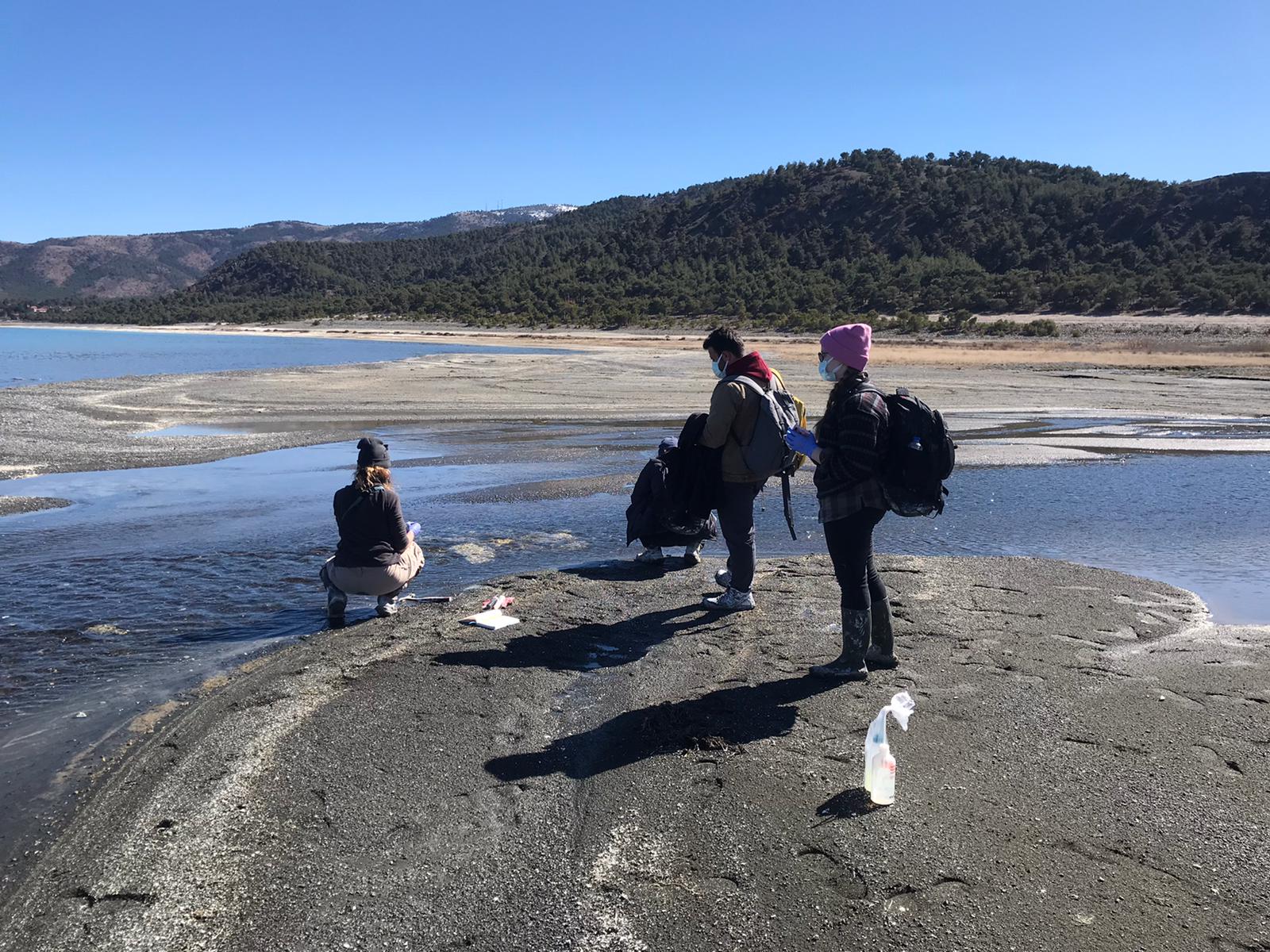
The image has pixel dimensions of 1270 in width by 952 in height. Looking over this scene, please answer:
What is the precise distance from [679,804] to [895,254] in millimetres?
96696

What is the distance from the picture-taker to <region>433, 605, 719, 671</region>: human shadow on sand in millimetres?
5636

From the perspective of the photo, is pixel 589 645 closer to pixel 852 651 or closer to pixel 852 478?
pixel 852 651

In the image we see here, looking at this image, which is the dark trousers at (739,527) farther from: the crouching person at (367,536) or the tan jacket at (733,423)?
the crouching person at (367,536)

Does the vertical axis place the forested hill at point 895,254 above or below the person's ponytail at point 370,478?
above

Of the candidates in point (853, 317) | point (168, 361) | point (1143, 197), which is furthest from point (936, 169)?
point (168, 361)

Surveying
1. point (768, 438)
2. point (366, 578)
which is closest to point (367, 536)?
point (366, 578)

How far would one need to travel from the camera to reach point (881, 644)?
5.42 meters

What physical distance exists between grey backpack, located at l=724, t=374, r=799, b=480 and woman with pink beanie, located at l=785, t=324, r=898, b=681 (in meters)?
0.62

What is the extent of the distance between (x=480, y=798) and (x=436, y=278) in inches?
6732

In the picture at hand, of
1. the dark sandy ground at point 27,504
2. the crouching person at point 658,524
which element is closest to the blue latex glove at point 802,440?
the crouching person at point 658,524

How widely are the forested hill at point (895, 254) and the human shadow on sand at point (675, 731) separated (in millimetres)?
52206

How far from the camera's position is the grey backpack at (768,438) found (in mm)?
5977

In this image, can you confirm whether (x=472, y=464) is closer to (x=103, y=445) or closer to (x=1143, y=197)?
(x=103, y=445)

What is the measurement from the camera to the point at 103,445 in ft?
53.2
